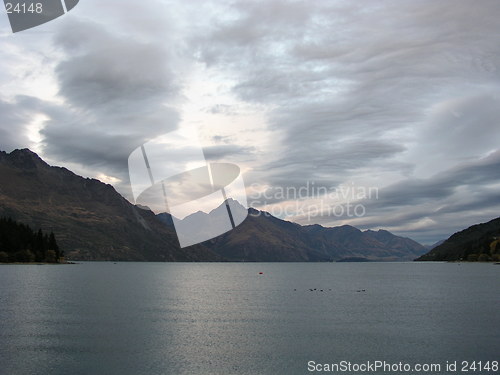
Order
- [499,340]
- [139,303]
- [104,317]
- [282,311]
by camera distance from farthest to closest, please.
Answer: [139,303] → [282,311] → [104,317] → [499,340]

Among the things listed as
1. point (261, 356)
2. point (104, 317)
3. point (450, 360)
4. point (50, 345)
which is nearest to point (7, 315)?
point (104, 317)

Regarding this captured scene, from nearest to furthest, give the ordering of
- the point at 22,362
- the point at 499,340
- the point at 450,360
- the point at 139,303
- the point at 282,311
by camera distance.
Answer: the point at 22,362 < the point at 450,360 < the point at 499,340 < the point at 282,311 < the point at 139,303

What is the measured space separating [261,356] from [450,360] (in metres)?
23.8

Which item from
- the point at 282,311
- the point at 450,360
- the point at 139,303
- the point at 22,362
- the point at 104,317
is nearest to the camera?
the point at 22,362

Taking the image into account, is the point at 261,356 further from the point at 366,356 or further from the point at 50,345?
the point at 50,345

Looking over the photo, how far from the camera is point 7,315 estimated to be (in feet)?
268

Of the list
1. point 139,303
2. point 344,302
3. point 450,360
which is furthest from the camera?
point 344,302

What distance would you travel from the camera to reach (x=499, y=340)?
219ft

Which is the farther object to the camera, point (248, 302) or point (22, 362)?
point (248, 302)

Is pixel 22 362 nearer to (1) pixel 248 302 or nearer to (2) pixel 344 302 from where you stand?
(1) pixel 248 302

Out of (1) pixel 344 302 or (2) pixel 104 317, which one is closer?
(2) pixel 104 317

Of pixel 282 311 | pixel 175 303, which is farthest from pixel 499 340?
pixel 175 303

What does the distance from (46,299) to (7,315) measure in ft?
104

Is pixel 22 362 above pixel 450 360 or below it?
above
